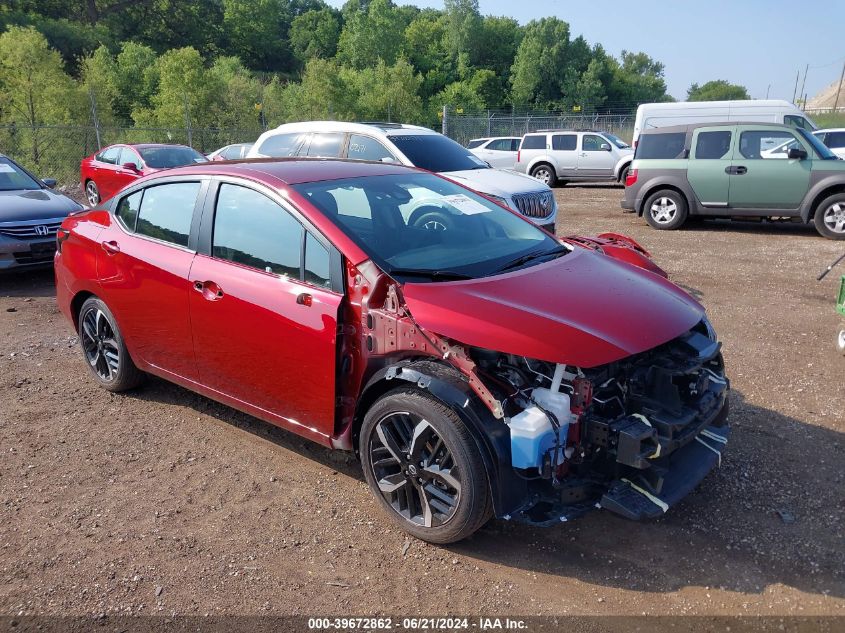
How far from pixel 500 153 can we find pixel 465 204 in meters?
19.3

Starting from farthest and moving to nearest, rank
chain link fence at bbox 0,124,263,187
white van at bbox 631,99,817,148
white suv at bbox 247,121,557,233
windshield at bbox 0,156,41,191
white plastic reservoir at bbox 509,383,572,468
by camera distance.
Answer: chain link fence at bbox 0,124,263,187, white van at bbox 631,99,817,148, windshield at bbox 0,156,41,191, white suv at bbox 247,121,557,233, white plastic reservoir at bbox 509,383,572,468

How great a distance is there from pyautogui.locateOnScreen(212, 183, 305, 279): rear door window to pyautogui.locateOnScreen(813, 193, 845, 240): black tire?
1049 cm

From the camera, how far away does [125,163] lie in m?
14.1

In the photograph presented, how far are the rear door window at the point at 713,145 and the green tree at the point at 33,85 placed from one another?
22314 millimetres

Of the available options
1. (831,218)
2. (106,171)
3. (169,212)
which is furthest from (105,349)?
(106,171)

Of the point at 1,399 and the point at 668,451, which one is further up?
the point at 668,451

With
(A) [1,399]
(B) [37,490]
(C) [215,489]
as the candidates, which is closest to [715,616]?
(C) [215,489]

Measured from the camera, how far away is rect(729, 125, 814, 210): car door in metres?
10.9

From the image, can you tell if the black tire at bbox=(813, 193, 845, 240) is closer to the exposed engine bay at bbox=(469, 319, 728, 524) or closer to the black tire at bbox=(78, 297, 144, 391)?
the exposed engine bay at bbox=(469, 319, 728, 524)

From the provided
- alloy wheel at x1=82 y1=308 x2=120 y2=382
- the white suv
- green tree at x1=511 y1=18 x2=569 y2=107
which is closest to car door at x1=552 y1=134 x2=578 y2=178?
the white suv

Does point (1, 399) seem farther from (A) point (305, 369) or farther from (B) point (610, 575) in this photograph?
(B) point (610, 575)

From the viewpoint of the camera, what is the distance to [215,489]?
3625 mm

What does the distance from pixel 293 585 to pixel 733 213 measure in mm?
10976

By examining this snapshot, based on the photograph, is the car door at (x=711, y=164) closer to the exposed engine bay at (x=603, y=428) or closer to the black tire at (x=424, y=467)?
the exposed engine bay at (x=603, y=428)
